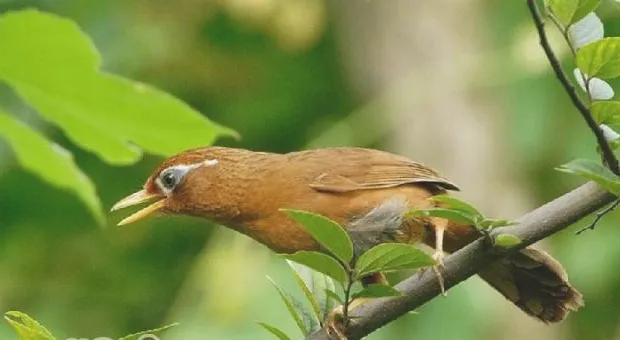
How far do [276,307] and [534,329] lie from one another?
1187mm

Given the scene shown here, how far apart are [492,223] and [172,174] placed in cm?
130

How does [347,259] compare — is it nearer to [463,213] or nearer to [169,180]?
[463,213]

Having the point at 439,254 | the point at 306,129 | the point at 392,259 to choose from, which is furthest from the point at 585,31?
the point at 306,129

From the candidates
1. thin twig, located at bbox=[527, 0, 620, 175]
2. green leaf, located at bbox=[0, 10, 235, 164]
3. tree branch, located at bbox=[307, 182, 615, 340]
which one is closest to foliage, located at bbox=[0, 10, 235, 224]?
green leaf, located at bbox=[0, 10, 235, 164]

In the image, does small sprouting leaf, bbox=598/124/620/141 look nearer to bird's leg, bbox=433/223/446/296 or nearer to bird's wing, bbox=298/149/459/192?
bird's leg, bbox=433/223/446/296

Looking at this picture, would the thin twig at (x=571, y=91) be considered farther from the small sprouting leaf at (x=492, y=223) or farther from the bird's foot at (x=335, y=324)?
the bird's foot at (x=335, y=324)

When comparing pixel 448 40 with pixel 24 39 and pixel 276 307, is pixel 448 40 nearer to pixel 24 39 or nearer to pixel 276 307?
pixel 276 307

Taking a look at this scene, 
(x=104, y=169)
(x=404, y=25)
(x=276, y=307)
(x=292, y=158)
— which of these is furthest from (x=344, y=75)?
(x=292, y=158)

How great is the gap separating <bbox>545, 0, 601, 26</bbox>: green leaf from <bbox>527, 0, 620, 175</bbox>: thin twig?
0.19 ft

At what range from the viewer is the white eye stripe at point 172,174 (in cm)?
272

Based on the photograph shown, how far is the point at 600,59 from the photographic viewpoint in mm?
Answer: 1537

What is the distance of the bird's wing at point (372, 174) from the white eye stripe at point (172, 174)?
316mm

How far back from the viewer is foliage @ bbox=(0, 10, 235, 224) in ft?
6.60

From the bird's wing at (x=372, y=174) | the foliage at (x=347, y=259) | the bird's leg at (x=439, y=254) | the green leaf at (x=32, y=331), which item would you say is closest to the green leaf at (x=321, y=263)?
the foliage at (x=347, y=259)
